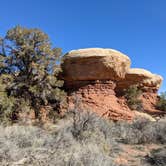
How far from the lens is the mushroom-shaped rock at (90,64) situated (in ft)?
53.7

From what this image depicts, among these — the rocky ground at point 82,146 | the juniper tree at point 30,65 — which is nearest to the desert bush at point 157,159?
the rocky ground at point 82,146

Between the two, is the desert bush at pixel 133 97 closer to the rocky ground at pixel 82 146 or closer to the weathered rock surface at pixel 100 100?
the weathered rock surface at pixel 100 100

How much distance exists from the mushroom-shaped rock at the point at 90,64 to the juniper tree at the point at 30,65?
8.37ft

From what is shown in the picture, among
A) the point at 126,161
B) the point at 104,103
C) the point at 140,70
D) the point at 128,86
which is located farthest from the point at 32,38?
the point at 140,70

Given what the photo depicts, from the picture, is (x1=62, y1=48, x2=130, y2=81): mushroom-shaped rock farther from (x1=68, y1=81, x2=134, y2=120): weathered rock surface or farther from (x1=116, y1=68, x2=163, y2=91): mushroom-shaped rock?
(x1=116, y1=68, x2=163, y2=91): mushroom-shaped rock

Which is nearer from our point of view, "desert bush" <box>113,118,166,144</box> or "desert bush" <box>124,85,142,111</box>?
"desert bush" <box>113,118,166,144</box>

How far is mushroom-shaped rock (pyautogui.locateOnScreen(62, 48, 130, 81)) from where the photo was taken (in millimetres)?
16375

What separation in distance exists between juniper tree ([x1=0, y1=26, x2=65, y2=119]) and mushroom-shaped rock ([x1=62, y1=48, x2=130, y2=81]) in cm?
255

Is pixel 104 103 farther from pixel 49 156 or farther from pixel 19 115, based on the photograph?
pixel 49 156

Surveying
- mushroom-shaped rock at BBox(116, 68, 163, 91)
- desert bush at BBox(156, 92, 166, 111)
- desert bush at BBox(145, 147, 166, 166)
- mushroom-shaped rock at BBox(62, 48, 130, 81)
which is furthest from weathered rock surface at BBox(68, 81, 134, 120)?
desert bush at BBox(156, 92, 166, 111)

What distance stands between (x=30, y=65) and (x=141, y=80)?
13567 mm

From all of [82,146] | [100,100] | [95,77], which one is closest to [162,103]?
[100,100]

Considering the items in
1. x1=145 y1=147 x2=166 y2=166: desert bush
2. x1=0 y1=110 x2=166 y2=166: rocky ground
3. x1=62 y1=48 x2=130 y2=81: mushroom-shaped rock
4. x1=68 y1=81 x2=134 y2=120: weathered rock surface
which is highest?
x1=62 y1=48 x2=130 y2=81: mushroom-shaped rock

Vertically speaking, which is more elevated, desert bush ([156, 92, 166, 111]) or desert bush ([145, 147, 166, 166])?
desert bush ([156, 92, 166, 111])
